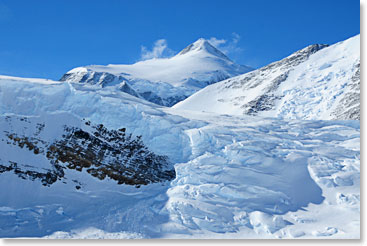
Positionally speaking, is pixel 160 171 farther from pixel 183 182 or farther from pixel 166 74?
pixel 166 74

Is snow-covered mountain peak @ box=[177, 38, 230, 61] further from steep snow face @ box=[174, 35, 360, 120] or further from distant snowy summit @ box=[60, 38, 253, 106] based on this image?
steep snow face @ box=[174, 35, 360, 120]

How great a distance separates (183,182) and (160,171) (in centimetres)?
117

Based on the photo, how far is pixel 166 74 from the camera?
402 feet

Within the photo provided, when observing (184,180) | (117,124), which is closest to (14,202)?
(117,124)

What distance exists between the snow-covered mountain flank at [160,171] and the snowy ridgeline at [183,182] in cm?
4

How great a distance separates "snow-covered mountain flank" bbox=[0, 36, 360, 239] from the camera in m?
8.66

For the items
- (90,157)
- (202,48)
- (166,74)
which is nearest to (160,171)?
(90,157)

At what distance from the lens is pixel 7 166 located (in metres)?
10.3

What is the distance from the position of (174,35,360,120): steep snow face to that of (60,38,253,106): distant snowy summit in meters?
25.5

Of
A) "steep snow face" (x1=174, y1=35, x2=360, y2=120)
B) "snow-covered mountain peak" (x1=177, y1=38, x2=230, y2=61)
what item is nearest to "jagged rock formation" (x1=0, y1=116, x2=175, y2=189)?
"steep snow face" (x1=174, y1=35, x2=360, y2=120)

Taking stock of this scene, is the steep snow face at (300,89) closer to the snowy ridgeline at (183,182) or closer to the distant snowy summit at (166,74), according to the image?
the snowy ridgeline at (183,182)

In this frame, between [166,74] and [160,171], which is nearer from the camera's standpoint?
[160,171]

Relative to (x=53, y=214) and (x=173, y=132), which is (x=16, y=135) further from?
(x=173, y=132)

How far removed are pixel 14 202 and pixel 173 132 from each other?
21.4 feet
